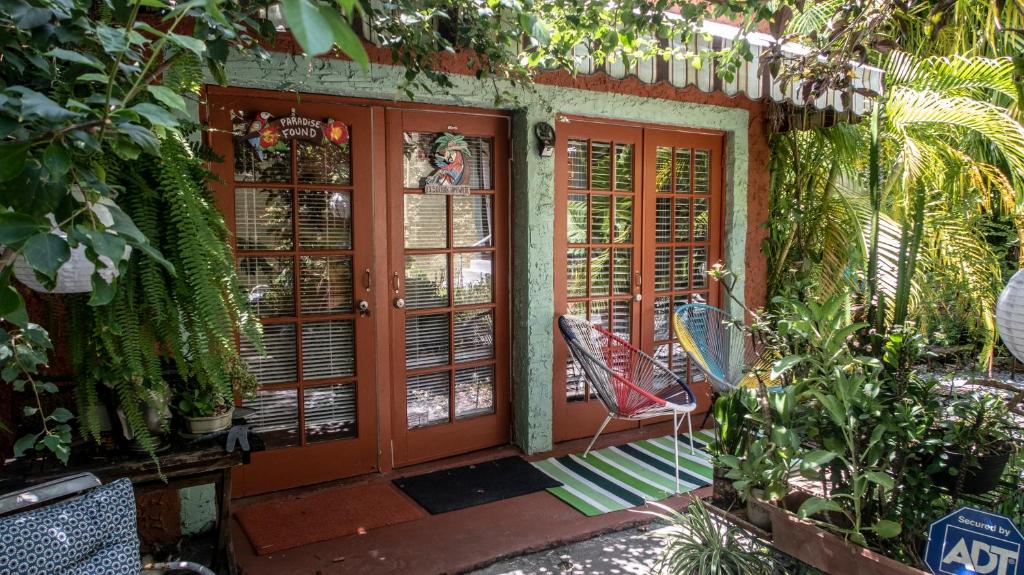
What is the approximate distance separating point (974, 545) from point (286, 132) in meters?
3.44

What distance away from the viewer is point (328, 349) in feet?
13.3

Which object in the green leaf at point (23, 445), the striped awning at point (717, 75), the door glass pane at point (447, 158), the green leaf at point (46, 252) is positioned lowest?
the green leaf at point (23, 445)

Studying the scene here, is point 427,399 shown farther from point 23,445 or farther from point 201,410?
point 23,445

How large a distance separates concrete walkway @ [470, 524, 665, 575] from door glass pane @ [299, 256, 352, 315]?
1.66 m

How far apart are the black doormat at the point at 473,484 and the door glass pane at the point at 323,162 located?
177 centimetres

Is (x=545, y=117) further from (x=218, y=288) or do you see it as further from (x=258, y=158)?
(x=218, y=288)

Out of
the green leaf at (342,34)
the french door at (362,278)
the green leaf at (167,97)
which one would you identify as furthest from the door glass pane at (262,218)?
the green leaf at (342,34)

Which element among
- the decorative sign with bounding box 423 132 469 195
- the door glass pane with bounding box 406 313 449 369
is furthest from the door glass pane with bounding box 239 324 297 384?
the decorative sign with bounding box 423 132 469 195

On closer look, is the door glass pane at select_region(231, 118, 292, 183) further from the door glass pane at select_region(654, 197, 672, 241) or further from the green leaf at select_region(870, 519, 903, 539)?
the green leaf at select_region(870, 519, 903, 539)

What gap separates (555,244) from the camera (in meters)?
4.62

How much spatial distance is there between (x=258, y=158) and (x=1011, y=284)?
3.34 m

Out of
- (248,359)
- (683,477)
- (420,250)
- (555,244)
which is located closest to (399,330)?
(420,250)

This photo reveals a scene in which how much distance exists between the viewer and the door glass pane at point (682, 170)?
5223mm

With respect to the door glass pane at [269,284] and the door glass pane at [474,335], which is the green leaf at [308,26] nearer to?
the door glass pane at [269,284]
